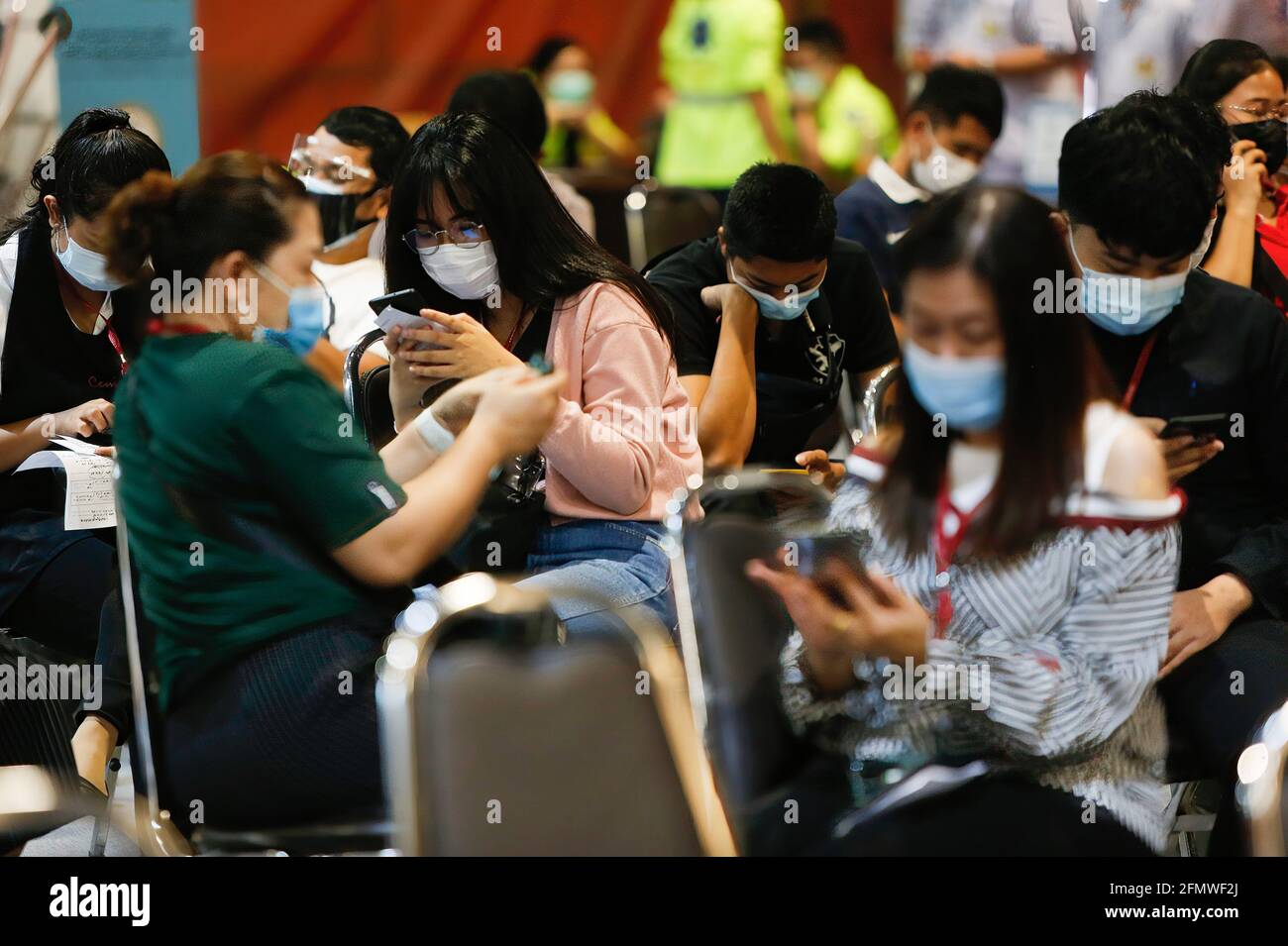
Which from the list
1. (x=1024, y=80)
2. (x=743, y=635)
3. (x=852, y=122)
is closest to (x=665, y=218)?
(x=1024, y=80)

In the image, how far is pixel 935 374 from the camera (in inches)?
68.1

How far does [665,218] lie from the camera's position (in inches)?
177

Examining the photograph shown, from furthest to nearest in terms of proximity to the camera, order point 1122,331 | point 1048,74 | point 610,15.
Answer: point 610,15 < point 1048,74 < point 1122,331

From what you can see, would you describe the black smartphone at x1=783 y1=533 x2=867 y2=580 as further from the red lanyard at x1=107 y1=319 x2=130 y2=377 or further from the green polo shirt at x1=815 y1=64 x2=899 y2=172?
the green polo shirt at x1=815 y1=64 x2=899 y2=172

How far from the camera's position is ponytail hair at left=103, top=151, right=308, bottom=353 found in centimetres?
189

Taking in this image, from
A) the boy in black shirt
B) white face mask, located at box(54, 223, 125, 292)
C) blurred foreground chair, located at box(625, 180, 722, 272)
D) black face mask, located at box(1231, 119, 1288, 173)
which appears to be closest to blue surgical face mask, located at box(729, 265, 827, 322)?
the boy in black shirt

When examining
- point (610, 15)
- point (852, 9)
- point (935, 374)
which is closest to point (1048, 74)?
point (852, 9)

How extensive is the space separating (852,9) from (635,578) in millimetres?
3765

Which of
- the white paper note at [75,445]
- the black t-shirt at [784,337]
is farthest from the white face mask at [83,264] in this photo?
the black t-shirt at [784,337]

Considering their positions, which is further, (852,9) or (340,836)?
(852,9)

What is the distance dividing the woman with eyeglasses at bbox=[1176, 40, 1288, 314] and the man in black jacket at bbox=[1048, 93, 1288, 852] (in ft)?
1.70

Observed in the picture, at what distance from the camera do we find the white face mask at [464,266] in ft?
7.77
